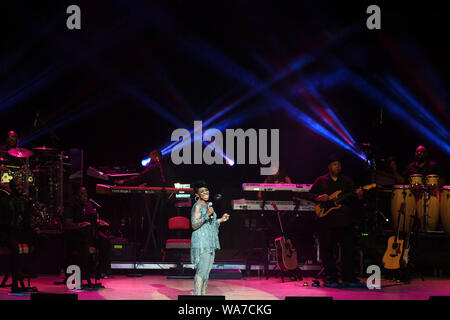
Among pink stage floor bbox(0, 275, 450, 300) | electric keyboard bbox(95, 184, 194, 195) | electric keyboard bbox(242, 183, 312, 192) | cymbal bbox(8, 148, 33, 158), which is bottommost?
pink stage floor bbox(0, 275, 450, 300)

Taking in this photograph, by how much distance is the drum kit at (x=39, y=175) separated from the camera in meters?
11.0

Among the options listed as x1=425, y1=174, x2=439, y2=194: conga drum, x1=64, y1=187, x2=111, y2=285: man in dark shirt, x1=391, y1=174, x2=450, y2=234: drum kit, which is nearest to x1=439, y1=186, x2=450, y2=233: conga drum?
x1=391, y1=174, x2=450, y2=234: drum kit

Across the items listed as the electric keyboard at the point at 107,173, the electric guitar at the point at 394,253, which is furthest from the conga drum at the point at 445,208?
the electric keyboard at the point at 107,173

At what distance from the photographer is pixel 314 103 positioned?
12492 millimetres

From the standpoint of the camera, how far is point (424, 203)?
10.6 metres

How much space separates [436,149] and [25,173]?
360 inches

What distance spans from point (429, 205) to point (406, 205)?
1.57ft

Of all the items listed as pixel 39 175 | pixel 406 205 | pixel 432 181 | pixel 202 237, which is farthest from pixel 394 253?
pixel 39 175

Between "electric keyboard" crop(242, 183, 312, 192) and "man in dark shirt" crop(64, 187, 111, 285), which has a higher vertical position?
"electric keyboard" crop(242, 183, 312, 192)

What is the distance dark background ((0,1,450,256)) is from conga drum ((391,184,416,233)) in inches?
56.2

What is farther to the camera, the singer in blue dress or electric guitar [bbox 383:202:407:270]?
electric guitar [bbox 383:202:407:270]

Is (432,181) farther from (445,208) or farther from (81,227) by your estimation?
(81,227)

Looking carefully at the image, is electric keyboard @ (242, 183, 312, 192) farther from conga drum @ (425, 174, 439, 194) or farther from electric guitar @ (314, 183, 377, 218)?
conga drum @ (425, 174, 439, 194)

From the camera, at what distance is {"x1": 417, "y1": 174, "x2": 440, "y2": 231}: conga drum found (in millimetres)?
10539
